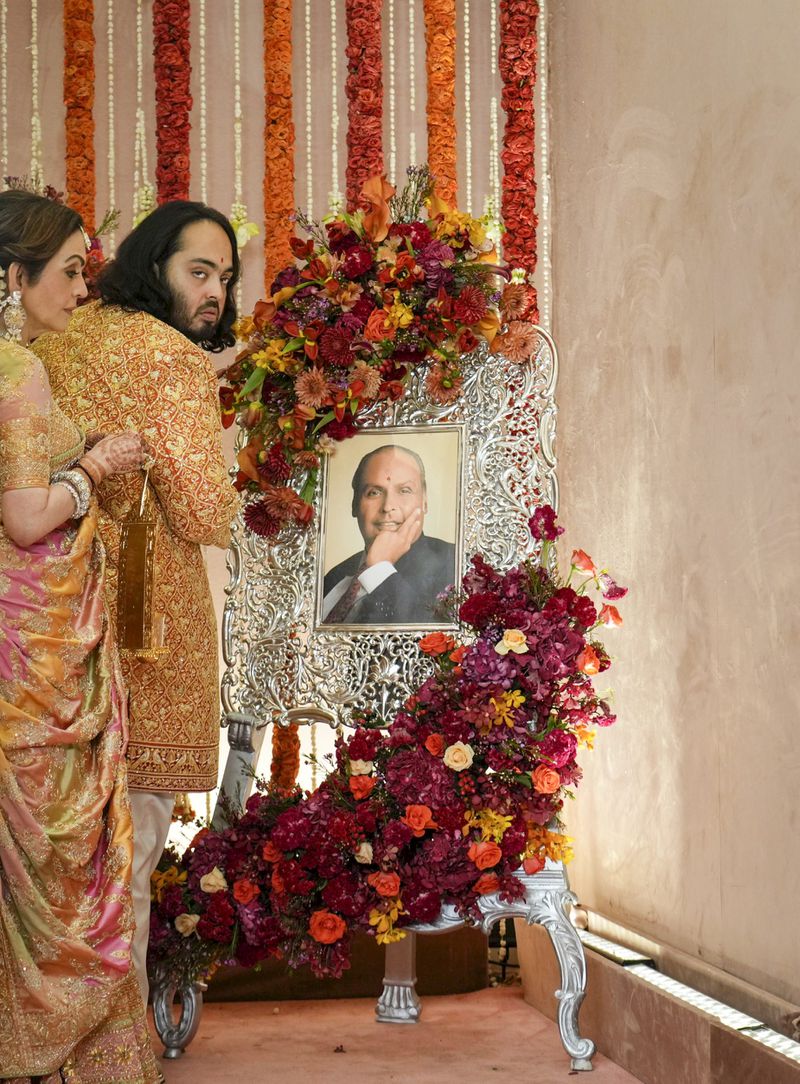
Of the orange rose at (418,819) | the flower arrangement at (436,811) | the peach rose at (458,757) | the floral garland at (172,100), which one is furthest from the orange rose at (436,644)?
the floral garland at (172,100)

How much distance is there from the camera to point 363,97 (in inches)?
169

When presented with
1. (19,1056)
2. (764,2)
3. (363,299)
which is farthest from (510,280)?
(19,1056)

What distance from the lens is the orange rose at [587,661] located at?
289cm

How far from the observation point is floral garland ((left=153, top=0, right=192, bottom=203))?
424cm

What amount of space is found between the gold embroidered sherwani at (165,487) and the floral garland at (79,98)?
5.21ft

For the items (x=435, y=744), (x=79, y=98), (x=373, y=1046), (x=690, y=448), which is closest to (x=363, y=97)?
(x=79, y=98)

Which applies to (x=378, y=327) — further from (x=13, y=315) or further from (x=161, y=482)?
(x=13, y=315)

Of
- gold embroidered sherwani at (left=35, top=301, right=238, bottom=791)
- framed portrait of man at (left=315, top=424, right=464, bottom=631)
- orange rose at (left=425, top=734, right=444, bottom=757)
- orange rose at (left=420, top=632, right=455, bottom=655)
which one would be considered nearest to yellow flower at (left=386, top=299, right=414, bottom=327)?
framed portrait of man at (left=315, top=424, right=464, bottom=631)

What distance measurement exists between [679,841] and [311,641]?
103 centimetres

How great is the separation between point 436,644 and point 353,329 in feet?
2.75

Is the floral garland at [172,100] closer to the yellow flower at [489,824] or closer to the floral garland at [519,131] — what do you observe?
the floral garland at [519,131]

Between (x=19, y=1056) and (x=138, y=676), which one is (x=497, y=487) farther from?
(x=19, y=1056)

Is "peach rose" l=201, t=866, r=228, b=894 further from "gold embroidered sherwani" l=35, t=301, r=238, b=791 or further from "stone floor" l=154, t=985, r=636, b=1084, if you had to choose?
"stone floor" l=154, t=985, r=636, b=1084

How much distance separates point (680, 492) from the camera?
315 centimetres
